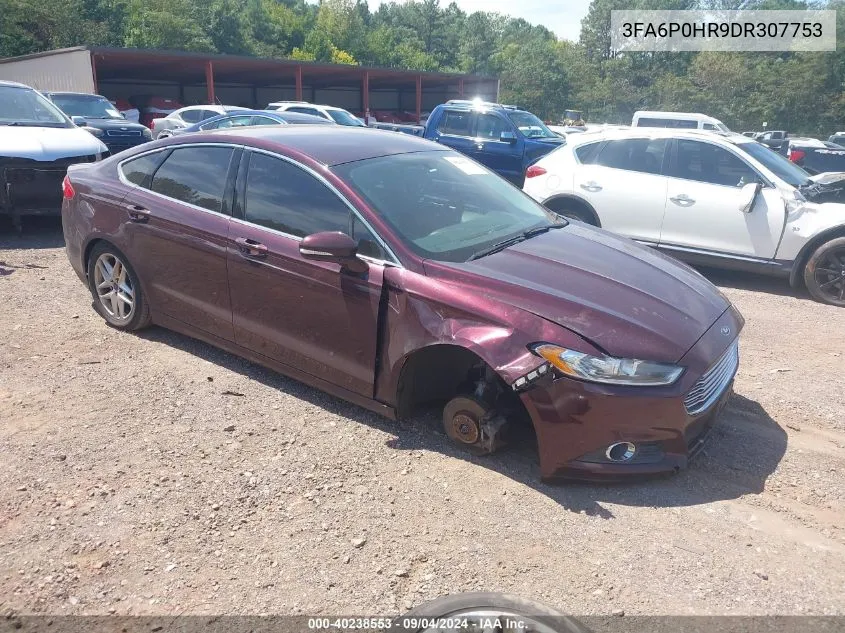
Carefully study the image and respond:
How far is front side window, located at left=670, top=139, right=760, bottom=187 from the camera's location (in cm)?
732

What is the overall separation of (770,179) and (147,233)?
6073 mm

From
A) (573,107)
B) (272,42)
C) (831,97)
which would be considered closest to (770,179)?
(831,97)

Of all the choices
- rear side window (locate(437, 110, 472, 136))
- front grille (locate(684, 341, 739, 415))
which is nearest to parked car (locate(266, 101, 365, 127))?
rear side window (locate(437, 110, 472, 136))

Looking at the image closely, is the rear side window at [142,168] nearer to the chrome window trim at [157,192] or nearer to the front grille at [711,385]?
the chrome window trim at [157,192]

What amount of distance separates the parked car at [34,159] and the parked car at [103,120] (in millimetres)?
5449

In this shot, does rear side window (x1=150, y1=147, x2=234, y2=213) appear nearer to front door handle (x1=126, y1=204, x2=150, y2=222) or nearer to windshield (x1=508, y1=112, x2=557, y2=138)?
front door handle (x1=126, y1=204, x2=150, y2=222)

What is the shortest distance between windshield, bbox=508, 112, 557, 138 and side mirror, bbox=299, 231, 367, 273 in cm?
1083

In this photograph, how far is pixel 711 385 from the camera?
3496 mm

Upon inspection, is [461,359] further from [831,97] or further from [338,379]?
[831,97]

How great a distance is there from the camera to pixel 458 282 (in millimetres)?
3508

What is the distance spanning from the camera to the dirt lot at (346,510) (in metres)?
→ 2.73

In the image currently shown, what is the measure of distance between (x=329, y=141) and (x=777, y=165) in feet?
17.8

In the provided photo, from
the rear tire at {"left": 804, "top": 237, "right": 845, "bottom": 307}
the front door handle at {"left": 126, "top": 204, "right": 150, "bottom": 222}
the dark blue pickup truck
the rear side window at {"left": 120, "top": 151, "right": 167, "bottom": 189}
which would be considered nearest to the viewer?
the front door handle at {"left": 126, "top": 204, "right": 150, "bottom": 222}

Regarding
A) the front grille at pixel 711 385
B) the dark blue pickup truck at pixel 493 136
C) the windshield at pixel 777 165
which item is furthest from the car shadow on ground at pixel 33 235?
the windshield at pixel 777 165
